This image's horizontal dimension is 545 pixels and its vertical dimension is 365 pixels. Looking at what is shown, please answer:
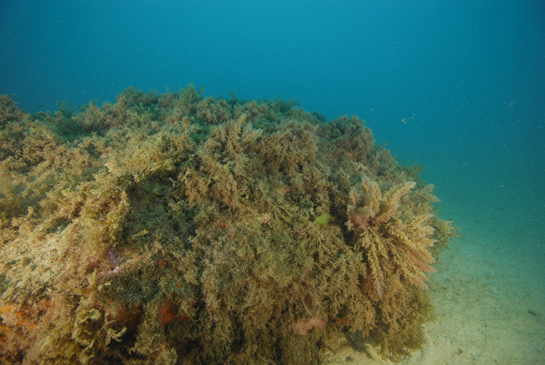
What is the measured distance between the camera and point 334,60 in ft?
535

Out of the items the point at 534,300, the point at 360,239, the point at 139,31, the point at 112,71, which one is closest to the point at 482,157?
the point at 534,300

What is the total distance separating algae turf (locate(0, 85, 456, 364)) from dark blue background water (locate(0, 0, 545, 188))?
30.6 feet

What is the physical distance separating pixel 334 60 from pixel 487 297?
→ 190436 mm

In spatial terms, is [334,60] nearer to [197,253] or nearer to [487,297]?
[487,297]

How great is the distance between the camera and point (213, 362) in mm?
2711

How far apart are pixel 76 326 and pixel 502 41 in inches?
5943

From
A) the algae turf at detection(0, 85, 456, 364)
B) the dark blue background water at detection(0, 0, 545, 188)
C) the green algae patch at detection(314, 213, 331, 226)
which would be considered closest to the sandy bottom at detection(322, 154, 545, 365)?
the algae turf at detection(0, 85, 456, 364)

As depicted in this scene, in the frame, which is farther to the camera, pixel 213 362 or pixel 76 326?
pixel 213 362

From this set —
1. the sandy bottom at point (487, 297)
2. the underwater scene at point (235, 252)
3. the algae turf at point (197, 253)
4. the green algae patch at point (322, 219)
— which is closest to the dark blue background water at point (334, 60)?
the underwater scene at point (235, 252)

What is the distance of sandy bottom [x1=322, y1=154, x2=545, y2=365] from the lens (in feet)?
13.2

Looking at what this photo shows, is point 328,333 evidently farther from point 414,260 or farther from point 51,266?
point 51,266

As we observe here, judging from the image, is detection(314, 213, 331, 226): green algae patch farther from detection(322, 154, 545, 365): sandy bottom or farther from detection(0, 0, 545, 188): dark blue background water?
detection(0, 0, 545, 188): dark blue background water

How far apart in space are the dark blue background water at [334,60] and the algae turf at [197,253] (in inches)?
368

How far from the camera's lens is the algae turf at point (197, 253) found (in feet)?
6.83
